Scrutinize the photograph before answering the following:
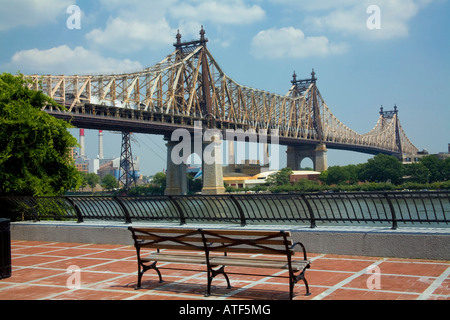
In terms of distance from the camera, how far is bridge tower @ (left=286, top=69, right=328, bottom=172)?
94.2 meters

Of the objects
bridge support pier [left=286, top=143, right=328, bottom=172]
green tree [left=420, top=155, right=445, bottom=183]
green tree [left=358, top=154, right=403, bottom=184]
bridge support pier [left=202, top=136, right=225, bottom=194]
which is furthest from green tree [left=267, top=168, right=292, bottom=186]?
bridge support pier [left=202, top=136, right=225, bottom=194]

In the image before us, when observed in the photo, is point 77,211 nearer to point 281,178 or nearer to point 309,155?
point 281,178

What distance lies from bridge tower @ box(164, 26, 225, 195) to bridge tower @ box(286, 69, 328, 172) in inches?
1149

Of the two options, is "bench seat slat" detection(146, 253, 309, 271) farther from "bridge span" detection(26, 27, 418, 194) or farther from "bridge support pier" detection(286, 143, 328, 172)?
"bridge support pier" detection(286, 143, 328, 172)

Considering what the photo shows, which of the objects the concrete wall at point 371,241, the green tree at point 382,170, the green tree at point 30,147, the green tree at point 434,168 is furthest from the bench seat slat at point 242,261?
the green tree at point 434,168

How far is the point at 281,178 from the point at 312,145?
808 centimetres

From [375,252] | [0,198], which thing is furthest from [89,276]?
[0,198]

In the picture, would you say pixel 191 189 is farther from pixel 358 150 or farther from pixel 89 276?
pixel 89 276

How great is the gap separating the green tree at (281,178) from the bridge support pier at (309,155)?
4993 millimetres

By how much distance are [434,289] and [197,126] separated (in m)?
56.0

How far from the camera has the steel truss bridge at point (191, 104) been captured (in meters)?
48.2

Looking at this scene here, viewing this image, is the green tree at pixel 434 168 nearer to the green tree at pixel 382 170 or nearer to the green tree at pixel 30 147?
the green tree at pixel 382 170

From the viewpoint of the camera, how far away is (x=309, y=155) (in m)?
98.4
